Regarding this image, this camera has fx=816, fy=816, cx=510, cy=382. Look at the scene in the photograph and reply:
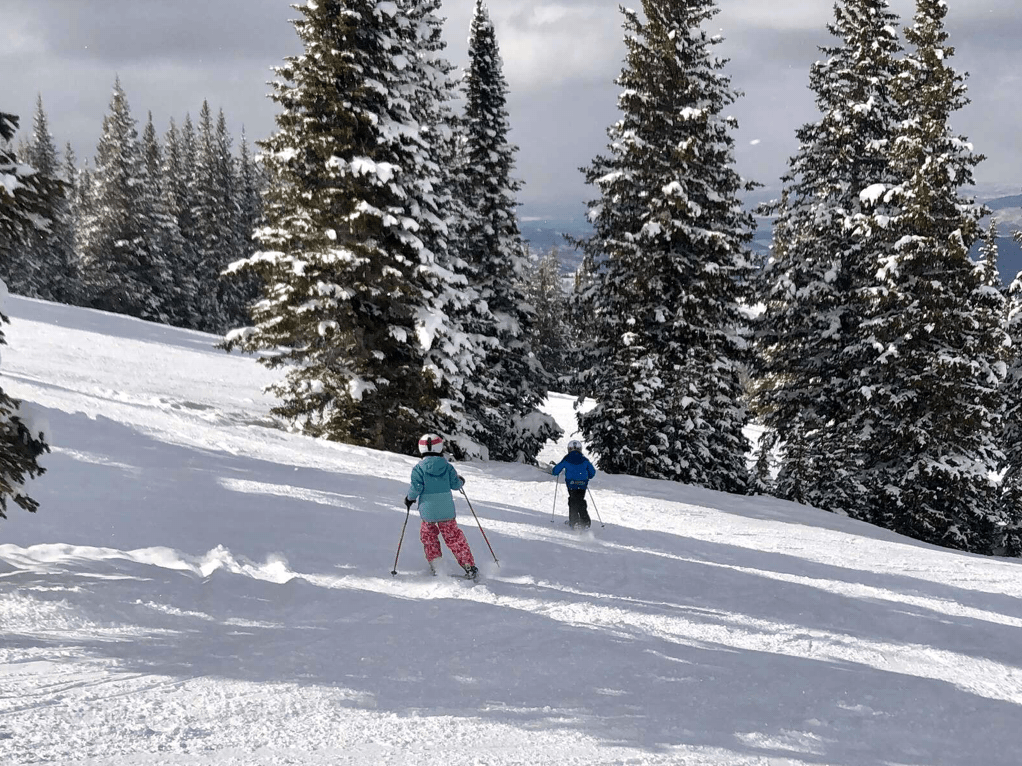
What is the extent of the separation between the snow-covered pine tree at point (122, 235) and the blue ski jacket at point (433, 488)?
48.2 meters

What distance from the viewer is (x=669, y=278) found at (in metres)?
21.3

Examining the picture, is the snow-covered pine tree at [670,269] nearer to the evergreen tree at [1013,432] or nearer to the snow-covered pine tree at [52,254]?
the evergreen tree at [1013,432]

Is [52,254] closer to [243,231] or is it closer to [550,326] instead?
[243,231]

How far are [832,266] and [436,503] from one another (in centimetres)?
1676

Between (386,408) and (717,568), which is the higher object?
(386,408)

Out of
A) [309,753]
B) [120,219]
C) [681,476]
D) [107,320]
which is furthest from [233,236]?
[309,753]

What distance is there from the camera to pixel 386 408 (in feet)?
64.5

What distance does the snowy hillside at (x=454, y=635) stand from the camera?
17.1 feet

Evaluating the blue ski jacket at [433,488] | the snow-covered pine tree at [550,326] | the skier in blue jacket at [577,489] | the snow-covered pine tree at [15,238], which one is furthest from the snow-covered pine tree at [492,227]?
the snow-covered pine tree at [550,326]

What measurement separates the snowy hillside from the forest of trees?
5.32m

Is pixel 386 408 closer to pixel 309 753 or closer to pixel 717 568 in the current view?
pixel 717 568

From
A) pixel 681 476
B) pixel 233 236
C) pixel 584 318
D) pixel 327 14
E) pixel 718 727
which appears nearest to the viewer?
pixel 718 727

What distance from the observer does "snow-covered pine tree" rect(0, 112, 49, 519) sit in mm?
7098

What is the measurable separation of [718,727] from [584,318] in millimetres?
17631
